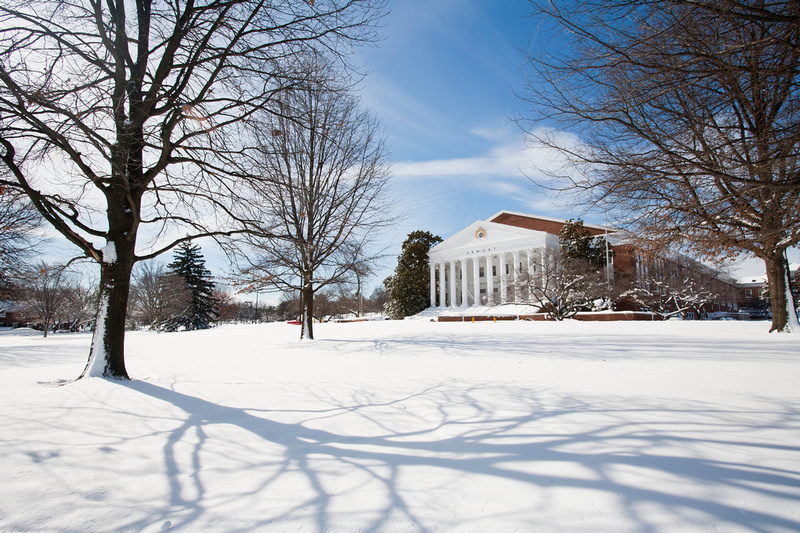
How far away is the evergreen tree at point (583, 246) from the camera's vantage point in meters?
33.8

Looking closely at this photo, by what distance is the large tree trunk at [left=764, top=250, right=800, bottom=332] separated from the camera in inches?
504

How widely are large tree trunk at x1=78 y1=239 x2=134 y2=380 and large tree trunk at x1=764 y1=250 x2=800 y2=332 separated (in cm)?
1795

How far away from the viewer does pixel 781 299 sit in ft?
42.6

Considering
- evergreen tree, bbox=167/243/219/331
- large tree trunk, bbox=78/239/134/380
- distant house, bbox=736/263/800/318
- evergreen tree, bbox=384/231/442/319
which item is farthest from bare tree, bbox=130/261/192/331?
distant house, bbox=736/263/800/318

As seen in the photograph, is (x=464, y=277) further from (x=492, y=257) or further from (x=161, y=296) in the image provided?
(x=161, y=296)

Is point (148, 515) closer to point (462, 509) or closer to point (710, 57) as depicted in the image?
point (462, 509)

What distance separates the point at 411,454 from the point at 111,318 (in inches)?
236

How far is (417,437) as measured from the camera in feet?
11.2

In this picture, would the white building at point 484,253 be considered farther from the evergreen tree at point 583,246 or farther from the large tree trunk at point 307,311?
the large tree trunk at point 307,311

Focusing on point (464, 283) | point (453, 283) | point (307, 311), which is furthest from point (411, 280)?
point (307, 311)

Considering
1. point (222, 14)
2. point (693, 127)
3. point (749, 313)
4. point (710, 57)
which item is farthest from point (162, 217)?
point (749, 313)

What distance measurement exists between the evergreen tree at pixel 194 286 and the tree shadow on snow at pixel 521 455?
42.4m

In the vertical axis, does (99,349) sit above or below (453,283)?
below

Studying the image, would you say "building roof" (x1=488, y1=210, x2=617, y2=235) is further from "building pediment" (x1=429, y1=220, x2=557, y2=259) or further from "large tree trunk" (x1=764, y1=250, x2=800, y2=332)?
"large tree trunk" (x1=764, y1=250, x2=800, y2=332)
